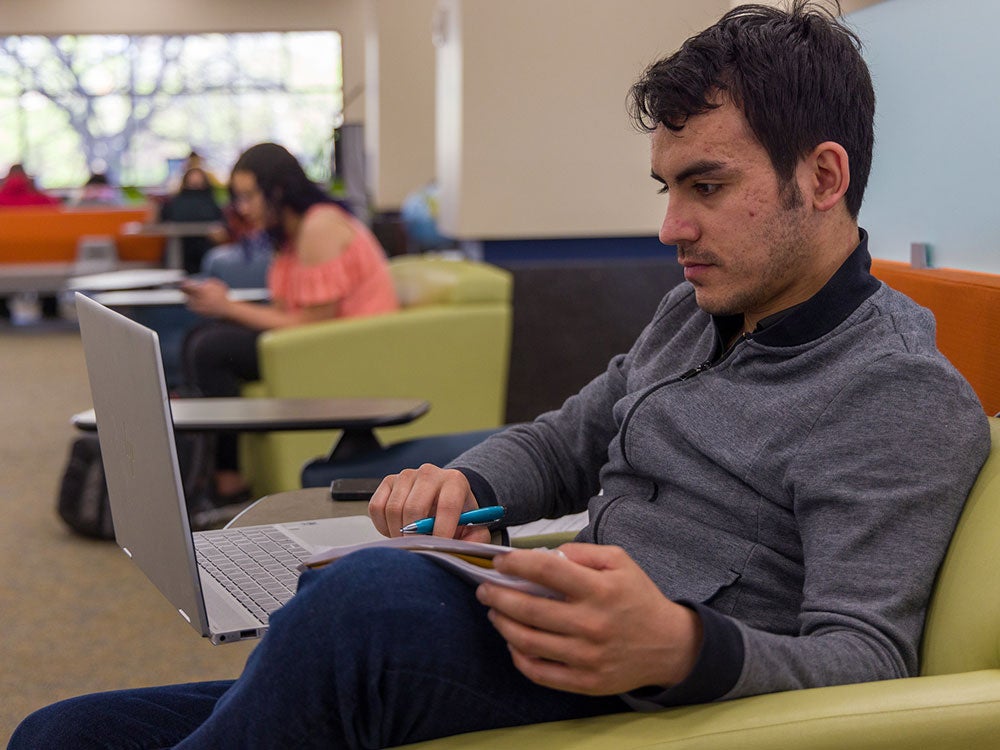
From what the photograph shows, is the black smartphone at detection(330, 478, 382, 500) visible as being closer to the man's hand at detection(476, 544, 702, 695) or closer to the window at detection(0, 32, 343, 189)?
the man's hand at detection(476, 544, 702, 695)

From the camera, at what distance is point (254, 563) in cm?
143

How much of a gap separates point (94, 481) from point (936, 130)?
9.04 feet

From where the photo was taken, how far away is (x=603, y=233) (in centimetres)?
418

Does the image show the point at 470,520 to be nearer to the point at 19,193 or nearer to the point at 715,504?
the point at 715,504

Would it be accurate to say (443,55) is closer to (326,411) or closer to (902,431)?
(326,411)

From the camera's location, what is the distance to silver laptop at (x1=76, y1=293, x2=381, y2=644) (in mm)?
1136

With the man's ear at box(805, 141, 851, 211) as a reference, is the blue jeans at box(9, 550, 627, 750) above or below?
below

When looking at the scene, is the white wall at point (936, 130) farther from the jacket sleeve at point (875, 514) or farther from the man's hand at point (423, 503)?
the man's hand at point (423, 503)

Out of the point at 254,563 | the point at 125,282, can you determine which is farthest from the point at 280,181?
the point at 254,563

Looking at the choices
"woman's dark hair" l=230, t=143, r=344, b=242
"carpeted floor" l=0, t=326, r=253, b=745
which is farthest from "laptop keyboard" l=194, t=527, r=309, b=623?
"woman's dark hair" l=230, t=143, r=344, b=242

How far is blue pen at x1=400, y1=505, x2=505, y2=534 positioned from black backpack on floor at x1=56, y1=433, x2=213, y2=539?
2.26 m

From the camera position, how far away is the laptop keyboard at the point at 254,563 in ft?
4.31

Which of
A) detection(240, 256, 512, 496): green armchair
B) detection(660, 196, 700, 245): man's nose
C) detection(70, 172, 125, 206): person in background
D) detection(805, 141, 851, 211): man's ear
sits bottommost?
detection(240, 256, 512, 496): green armchair

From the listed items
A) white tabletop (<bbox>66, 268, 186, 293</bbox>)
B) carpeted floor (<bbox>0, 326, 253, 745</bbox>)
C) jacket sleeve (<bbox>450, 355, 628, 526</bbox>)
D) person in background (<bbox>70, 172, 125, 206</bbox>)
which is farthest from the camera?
person in background (<bbox>70, 172, 125, 206</bbox>)
